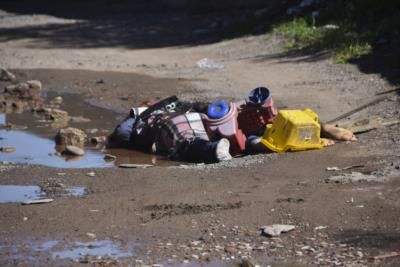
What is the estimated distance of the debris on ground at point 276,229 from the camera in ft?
25.4

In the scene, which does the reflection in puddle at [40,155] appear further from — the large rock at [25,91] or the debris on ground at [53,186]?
the large rock at [25,91]

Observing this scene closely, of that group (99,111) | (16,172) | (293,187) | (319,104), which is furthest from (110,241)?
(99,111)

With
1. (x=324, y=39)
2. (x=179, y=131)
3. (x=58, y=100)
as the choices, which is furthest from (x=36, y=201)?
(x=324, y=39)

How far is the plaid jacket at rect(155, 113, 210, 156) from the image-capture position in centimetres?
1198

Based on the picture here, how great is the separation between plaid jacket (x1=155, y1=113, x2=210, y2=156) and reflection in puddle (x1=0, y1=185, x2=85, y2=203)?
238 centimetres

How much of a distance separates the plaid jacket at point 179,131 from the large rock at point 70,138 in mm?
1341

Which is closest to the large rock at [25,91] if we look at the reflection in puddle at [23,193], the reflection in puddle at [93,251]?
the reflection in puddle at [23,193]

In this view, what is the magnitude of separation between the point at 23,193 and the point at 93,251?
2.40 meters

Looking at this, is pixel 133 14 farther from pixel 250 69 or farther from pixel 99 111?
pixel 99 111

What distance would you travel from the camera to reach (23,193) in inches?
381

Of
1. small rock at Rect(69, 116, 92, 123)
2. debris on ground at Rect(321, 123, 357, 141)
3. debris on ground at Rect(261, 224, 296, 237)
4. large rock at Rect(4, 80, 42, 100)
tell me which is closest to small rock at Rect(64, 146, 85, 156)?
small rock at Rect(69, 116, 92, 123)

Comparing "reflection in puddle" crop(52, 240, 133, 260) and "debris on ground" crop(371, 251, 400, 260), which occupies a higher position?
"debris on ground" crop(371, 251, 400, 260)

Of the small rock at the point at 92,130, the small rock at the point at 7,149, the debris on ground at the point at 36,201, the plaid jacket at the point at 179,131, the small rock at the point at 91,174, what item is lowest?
the small rock at the point at 7,149

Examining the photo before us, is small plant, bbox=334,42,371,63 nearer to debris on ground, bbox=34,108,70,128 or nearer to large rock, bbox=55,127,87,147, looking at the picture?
debris on ground, bbox=34,108,70,128
